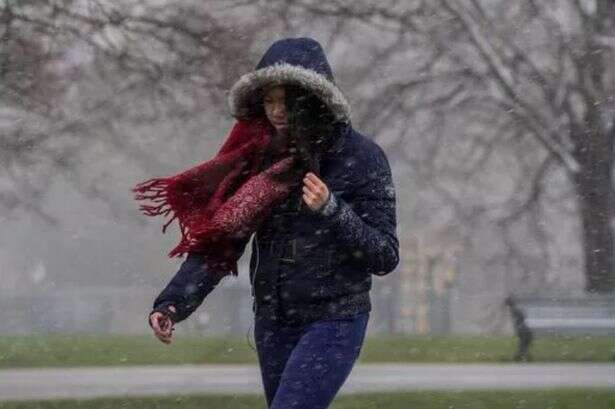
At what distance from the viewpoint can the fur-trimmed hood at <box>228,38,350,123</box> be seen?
4.18 metres

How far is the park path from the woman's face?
5062mm

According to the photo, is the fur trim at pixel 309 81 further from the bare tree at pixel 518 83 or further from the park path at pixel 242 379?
the bare tree at pixel 518 83

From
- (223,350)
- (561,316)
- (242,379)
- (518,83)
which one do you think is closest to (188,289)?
(242,379)

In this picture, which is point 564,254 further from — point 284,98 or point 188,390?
point 284,98

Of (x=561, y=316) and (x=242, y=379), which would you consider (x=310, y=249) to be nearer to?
(x=242, y=379)

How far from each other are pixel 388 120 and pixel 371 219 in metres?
12.0

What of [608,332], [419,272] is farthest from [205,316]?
[608,332]

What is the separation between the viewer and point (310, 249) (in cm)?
424

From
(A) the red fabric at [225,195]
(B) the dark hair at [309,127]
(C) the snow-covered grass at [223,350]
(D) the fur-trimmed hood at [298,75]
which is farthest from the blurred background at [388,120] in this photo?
(B) the dark hair at [309,127]

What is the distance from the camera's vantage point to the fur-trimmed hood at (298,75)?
418 centimetres

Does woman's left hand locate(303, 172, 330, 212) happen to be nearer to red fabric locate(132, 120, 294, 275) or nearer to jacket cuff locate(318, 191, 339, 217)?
jacket cuff locate(318, 191, 339, 217)

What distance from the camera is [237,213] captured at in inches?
167

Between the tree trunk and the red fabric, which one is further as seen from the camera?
the tree trunk

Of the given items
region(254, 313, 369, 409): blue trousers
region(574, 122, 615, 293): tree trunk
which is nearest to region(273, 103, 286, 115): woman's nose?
region(254, 313, 369, 409): blue trousers
